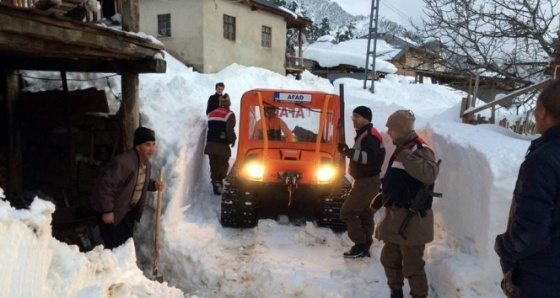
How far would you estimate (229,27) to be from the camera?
71.5ft

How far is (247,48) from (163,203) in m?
18.0

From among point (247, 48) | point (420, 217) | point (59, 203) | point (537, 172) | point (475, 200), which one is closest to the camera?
point (537, 172)

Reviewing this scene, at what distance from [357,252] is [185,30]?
686 inches

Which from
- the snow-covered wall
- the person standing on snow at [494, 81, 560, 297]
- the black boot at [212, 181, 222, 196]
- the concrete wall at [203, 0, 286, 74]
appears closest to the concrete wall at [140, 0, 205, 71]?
the concrete wall at [203, 0, 286, 74]

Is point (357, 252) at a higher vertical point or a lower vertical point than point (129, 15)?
lower

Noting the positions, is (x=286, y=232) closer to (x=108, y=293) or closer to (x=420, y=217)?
(x=420, y=217)

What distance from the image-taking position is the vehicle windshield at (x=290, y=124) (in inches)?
246

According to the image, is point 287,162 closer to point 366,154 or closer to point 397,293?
point 366,154

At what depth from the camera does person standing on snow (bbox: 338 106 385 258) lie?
15.6 ft

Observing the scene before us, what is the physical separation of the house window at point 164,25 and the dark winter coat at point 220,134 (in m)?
14.8

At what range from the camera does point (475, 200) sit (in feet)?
13.6

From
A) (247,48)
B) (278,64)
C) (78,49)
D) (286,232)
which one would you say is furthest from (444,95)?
(78,49)

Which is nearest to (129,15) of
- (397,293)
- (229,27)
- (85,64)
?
(85,64)

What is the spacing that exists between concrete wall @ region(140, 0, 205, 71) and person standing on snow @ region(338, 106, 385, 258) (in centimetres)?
1624
